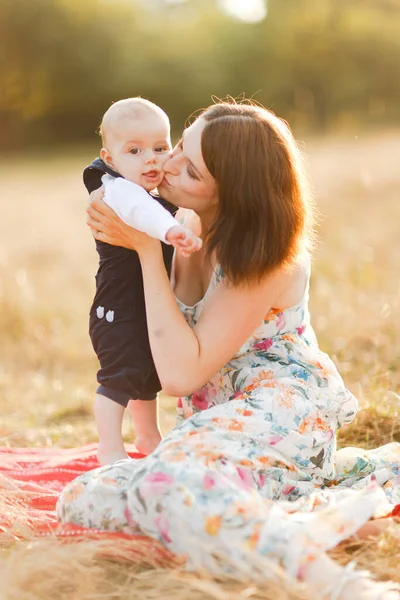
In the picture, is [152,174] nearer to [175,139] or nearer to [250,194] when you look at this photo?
[250,194]

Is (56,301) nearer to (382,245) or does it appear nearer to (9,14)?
(382,245)

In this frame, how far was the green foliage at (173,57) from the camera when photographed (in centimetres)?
1922

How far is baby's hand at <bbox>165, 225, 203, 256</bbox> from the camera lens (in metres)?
2.44

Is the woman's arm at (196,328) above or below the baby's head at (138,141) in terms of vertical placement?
below

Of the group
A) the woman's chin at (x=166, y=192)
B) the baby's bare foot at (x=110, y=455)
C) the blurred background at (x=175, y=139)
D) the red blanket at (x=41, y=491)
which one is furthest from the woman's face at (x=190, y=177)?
the blurred background at (x=175, y=139)

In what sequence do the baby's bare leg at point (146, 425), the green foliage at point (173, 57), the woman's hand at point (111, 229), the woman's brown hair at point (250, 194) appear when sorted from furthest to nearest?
the green foliage at point (173, 57), the baby's bare leg at point (146, 425), the woman's hand at point (111, 229), the woman's brown hair at point (250, 194)

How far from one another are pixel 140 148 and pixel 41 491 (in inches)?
49.6

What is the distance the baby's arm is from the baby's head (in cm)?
7

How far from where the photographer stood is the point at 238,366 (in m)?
2.84

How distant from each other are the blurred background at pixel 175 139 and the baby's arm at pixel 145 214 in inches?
60.0

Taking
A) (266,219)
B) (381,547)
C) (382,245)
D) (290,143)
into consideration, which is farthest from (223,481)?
(382,245)

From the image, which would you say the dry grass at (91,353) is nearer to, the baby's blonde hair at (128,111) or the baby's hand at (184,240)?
the baby's hand at (184,240)

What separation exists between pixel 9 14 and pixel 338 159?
13.6m

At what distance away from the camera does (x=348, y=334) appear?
486 centimetres
